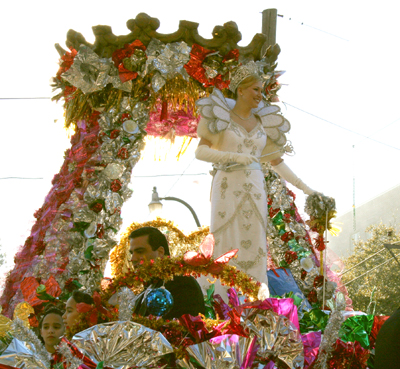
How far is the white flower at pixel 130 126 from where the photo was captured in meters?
4.16

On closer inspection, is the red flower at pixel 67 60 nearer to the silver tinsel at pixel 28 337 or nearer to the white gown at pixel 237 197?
the white gown at pixel 237 197

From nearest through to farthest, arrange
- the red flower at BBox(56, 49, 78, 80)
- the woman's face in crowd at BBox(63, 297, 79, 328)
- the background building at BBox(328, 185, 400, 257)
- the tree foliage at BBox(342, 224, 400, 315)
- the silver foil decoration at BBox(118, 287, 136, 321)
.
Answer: the silver foil decoration at BBox(118, 287, 136, 321) → the woman's face in crowd at BBox(63, 297, 79, 328) → the red flower at BBox(56, 49, 78, 80) → the tree foliage at BBox(342, 224, 400, 315) → the background building at BBox(328, 185, 400, 257)

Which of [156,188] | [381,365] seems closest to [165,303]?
[381,365]

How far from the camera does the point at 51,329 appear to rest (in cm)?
246

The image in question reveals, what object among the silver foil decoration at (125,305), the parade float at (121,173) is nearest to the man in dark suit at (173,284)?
the parade float at (121,173)

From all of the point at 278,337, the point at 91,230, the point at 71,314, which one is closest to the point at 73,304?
the point at 71,314

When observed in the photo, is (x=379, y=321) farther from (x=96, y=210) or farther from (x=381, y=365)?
(x=96, y=210)

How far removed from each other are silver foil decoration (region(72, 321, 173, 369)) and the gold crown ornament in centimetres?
275

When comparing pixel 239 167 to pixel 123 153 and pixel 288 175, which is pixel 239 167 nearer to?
pixel 288 175

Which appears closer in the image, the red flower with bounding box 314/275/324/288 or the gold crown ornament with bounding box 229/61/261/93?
the gold crown ornament with bounding box 229/61/261/93

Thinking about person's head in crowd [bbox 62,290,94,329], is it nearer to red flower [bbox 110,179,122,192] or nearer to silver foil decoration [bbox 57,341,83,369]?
silver foil decoration [bbox 57,341,83,369]

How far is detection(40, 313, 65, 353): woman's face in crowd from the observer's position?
2432 millimetres

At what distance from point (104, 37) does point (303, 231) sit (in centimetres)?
212

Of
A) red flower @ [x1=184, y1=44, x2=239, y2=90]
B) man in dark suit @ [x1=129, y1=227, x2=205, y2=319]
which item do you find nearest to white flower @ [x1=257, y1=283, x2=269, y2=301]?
man in dark suit @ [x1=129, y1=227, x2=205, y2=319]
